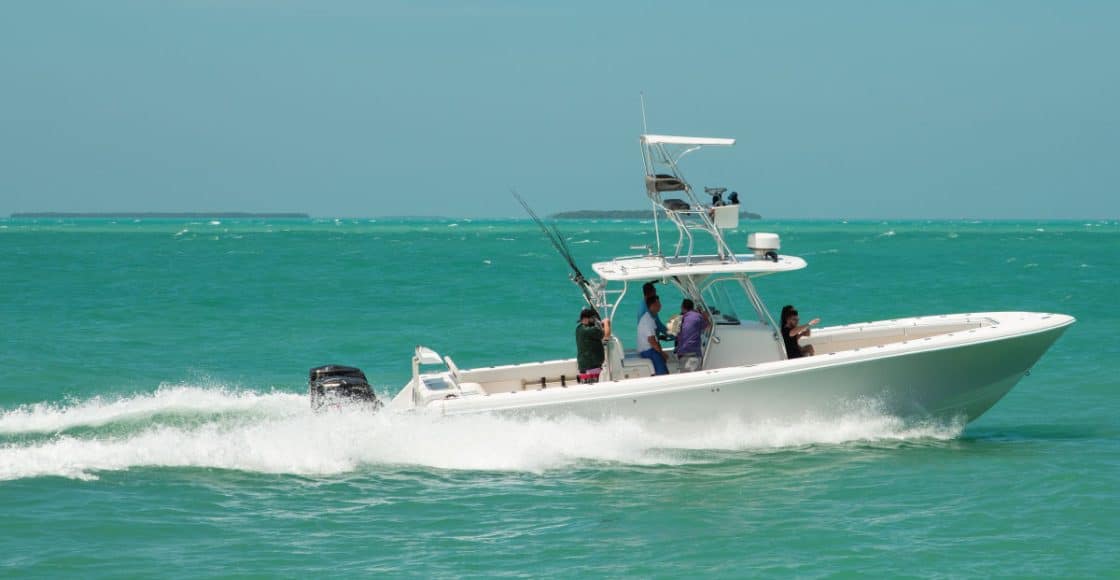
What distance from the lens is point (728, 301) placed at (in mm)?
12891

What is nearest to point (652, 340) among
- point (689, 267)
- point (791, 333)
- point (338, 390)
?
point (689, 267)

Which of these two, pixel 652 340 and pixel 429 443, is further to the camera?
pixel 652 340

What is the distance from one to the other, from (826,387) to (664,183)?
2612 mm

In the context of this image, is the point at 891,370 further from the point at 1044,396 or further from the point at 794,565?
the point at 1044,396

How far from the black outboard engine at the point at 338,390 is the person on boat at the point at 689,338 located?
310 centimetres

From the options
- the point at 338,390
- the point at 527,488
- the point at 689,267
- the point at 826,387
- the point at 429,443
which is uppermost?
the point at 689,267

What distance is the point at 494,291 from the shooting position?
36.3 metres

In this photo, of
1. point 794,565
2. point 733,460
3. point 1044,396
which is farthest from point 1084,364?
point 794,565

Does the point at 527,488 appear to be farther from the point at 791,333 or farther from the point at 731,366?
the point at 791,333

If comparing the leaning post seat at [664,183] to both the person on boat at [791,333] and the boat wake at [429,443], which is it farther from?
the boat wake at [429,443]

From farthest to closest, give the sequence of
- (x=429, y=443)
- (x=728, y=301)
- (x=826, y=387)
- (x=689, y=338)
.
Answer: (x=728, y=301) < (x=689, y=338) < (x=826, y=387) < (x=429, y=443)

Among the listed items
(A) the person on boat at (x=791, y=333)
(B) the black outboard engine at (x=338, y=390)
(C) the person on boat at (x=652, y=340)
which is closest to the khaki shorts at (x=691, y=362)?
(C) the person on boat at (x=652, y=340)

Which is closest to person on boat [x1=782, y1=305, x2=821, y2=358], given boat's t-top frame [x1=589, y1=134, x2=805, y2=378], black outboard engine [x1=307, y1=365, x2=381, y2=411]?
boat's t-top frame [x1=589, y1=134, x2=805, y2=378]

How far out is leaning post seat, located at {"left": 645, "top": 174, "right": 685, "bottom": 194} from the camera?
12.7 metres
